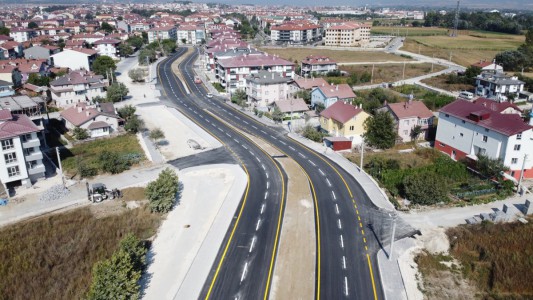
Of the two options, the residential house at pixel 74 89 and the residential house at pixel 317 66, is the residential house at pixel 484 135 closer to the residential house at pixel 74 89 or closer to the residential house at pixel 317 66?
the residential house at pixel 317 66

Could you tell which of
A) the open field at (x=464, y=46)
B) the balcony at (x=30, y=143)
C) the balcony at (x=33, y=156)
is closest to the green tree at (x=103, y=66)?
the balcony at (x=33, y=156)

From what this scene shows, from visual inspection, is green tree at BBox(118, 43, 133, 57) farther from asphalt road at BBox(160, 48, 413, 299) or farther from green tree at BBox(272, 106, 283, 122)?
asphalt road at BBox(160, 48, 413, 299)

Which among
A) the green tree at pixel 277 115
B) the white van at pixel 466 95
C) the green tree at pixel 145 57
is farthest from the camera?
the green tree at pixel 145 57

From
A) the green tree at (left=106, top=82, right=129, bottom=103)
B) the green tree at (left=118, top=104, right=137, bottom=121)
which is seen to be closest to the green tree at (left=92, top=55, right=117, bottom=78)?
the green tree at (left=106, top=82, right=129, bottom=103)

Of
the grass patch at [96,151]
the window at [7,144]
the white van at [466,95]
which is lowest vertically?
the grass patch at [96,151]

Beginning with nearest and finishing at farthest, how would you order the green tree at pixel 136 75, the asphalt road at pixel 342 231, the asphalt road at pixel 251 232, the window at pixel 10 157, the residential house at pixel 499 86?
the asphalt road at pixel 342 231, the asphalt road at pixel 251 232, the window at pixel 10 157, the residential house at pixel 499 86, the green tree at pixel 136 75

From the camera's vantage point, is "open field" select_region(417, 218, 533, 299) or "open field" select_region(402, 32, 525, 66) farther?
"open field" select_region(402, 32, 525, 66)

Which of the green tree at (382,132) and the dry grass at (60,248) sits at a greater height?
the green tree at (382,132)
